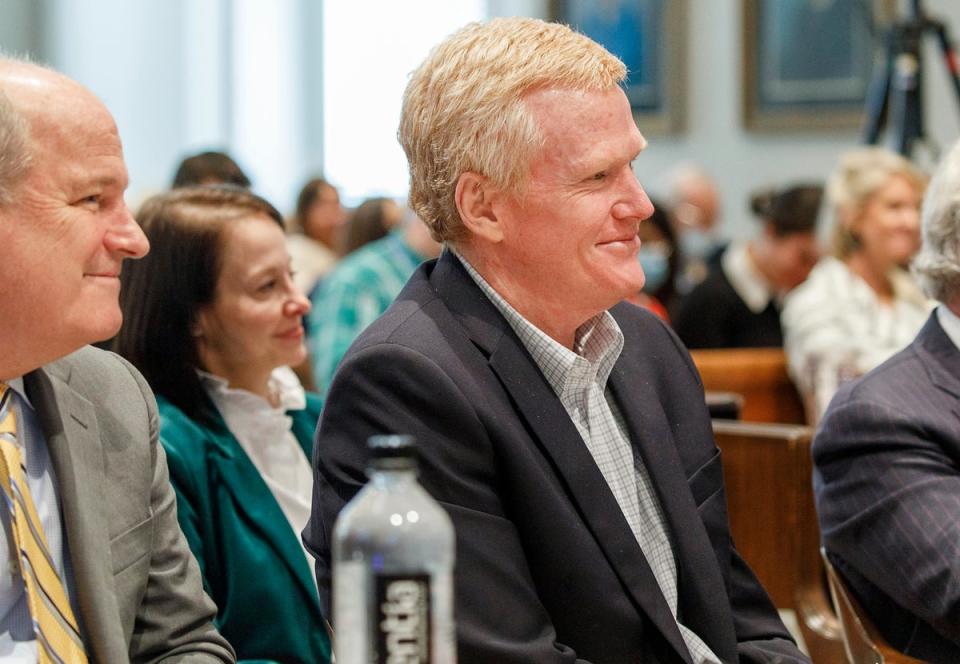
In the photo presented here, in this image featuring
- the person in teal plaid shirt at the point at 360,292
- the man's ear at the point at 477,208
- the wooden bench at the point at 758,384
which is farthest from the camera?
the person in teal plaid shirt at the point at 360,292

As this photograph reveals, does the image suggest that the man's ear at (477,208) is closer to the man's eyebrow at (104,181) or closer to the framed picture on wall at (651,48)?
the man's eyebrow at (104,181)

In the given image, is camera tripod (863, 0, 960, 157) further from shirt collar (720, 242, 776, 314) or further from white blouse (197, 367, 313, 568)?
white blouse (197, 367, 313, 568)

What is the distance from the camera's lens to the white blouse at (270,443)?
2350 millimetres

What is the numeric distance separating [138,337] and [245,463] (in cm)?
29

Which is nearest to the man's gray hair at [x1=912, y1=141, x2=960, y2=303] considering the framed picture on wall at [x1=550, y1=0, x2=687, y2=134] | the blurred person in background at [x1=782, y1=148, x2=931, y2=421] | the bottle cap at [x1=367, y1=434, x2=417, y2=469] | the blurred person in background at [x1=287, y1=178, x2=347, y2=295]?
the bottle cap at [x1=367, y1=434, x2=417, y2=469]

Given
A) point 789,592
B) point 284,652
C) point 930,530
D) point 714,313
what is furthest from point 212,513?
point 714,313

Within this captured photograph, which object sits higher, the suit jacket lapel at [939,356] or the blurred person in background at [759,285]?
the suit jacket lapel at [939,356]

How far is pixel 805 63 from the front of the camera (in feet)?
28.0

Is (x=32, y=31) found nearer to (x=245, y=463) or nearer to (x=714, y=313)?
(x=714, y=313)

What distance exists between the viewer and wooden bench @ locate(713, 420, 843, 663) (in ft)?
9.15

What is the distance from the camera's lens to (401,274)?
16.0 ft

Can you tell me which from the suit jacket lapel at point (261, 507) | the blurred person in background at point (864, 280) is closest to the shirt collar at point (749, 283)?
the blurred person in background at point (864, 280)

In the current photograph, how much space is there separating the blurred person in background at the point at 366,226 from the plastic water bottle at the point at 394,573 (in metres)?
5.07

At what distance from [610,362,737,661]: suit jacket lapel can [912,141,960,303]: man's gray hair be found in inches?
26.0
